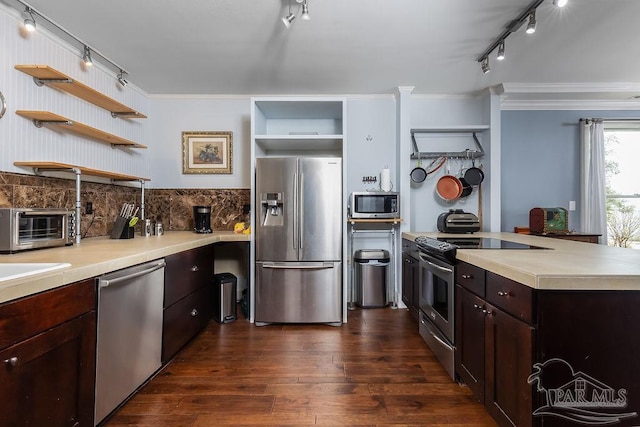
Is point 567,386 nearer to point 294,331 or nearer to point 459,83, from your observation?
point 294,331

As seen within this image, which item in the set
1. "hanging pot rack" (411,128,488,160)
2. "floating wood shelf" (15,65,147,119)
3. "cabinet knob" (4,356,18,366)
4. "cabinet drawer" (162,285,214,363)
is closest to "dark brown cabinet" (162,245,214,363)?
"cabinet drawer" (162,285,214,363)

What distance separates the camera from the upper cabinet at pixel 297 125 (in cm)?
309

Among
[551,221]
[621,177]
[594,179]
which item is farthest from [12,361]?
[621,177]

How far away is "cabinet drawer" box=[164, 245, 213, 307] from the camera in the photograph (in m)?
2.14

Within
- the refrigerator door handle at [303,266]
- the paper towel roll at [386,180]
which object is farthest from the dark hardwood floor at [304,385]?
the paper towel roll at [386,180]

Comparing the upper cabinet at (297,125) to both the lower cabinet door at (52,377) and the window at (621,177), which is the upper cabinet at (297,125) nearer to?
the lower cabinet door at (52,377)

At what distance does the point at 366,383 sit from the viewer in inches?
77.5

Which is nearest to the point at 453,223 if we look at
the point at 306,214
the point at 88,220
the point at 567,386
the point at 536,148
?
the point at 306,214

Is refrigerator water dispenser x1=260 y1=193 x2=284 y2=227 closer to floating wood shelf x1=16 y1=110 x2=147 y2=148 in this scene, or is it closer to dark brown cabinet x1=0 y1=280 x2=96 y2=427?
floating wood shelf x1=16 y1=110 x2=147 y2=148

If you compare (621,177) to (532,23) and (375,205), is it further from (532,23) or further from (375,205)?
(375,205)

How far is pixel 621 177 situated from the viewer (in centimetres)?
375

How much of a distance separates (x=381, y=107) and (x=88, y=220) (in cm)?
326

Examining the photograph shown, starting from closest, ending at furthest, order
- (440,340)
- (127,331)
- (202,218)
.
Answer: (127,331), (440,340), (202,218)

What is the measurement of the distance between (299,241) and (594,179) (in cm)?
359
